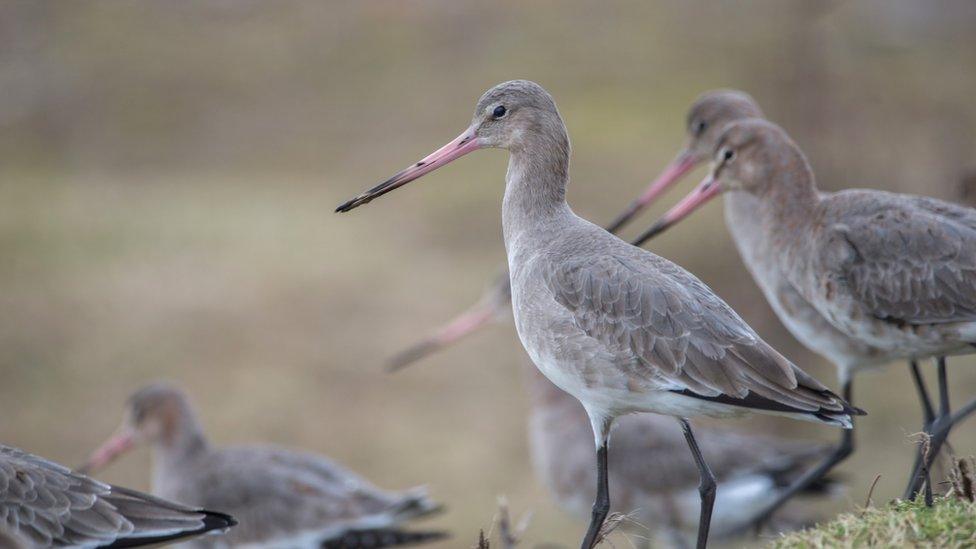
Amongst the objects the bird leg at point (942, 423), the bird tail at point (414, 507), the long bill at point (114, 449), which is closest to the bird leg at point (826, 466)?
the bird leg at point (942, 423)

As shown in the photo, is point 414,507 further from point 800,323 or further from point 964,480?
point 964,480

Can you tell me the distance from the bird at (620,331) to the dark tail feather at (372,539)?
2.89 metres

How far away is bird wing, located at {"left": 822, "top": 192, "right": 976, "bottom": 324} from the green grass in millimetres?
1607

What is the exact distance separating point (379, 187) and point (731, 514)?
3463 millimetres

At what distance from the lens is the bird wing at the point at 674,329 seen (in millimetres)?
4355

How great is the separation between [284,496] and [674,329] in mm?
3686

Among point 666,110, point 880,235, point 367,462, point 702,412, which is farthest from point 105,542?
point 666,110

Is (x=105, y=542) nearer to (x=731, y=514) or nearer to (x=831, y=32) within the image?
(x=731, y=514)

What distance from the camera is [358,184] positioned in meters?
18.5

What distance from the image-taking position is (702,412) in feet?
14.8

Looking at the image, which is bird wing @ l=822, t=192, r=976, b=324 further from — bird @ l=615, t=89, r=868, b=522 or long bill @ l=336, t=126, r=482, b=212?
long bill @ l=336, t=126, r=482, b=212

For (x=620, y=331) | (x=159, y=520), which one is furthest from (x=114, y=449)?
(x=620, y=331)

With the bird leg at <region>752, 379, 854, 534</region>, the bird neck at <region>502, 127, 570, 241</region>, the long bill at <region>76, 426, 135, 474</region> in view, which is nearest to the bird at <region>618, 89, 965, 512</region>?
the bird leg at <region>752, 379, 854, 534</region>

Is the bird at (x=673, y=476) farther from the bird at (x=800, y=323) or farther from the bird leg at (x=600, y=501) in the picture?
the bird leg at (x=600, y=501)
